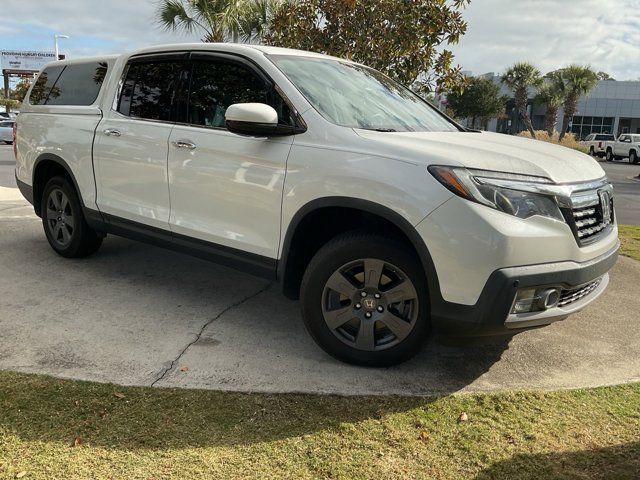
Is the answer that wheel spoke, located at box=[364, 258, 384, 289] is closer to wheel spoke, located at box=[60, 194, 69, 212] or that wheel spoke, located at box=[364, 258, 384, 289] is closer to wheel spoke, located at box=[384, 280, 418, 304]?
wheel spoke, located at box=[384, 280, 418, 304]

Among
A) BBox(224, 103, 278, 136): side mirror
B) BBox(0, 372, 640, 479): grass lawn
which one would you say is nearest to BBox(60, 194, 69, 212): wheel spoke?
BBox(0, 372, 640, 479): grass lawn

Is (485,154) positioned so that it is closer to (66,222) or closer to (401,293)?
(401,293)

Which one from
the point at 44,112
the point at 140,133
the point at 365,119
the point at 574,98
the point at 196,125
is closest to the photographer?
the point at 365,119

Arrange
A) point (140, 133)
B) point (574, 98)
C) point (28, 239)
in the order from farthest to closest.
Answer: point (574, 98) → point (28, 239) → point (140, 133)

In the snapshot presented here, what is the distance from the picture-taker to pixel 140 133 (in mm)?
4285

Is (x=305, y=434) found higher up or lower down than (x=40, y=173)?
lower down

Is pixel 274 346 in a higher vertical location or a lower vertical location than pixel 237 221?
lower

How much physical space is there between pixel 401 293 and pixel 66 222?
358cm

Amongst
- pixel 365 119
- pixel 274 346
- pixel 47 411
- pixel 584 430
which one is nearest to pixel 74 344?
pixel 47 411

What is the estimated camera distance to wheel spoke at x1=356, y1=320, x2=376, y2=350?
3.30 metres

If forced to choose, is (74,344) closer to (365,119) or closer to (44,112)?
(365,119)

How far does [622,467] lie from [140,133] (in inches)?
146

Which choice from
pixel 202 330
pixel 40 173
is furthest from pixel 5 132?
pixel 202 330

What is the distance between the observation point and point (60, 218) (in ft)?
17.6
